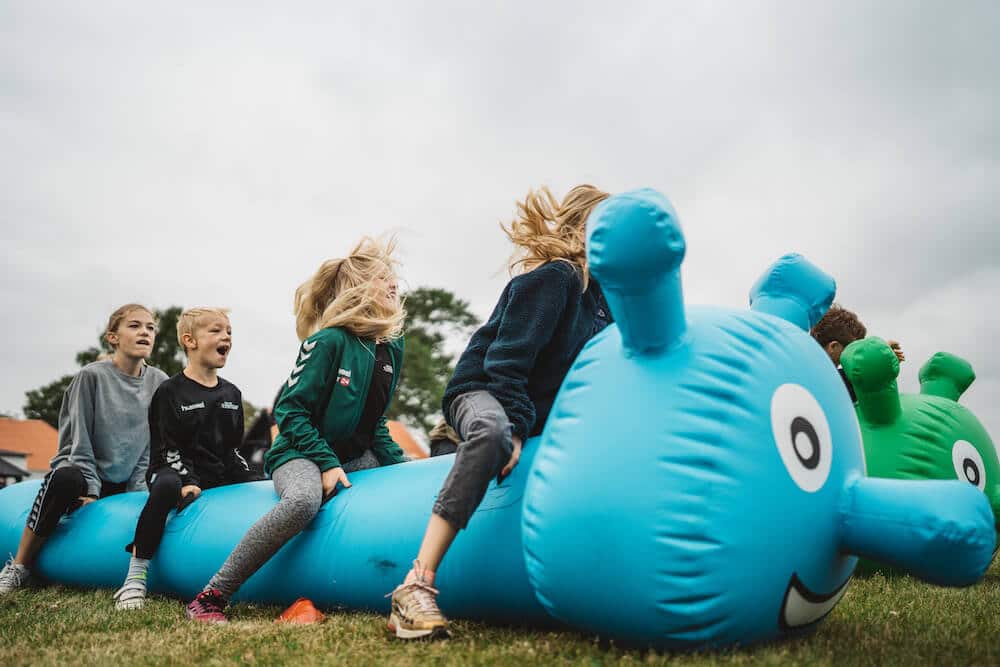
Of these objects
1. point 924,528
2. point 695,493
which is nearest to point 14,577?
point 695,493

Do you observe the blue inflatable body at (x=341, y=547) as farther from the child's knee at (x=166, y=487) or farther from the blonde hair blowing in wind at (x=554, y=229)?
the blonde hair blowing in wind at (x=554, y=229)

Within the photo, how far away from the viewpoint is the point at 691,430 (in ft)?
6.52

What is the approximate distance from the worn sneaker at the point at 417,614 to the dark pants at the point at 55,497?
2.61 metres

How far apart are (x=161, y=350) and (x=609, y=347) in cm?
2483

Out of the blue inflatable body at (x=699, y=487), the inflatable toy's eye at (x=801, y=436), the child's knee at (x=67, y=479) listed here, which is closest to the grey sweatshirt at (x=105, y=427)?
the child's knee at (x=67, y=479)

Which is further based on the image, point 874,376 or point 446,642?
point 874,376

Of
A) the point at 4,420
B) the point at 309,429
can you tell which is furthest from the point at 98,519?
the point at 4,420

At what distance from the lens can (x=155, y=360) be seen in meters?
24.6

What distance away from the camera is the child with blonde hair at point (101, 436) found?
423 cm

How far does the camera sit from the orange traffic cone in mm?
2855

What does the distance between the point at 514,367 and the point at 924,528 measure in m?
1.23

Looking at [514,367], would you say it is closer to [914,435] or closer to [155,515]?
[155,515]

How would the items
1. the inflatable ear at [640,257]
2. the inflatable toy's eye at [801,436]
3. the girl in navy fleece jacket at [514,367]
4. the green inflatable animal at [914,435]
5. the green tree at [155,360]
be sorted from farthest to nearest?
the green tree at [155,360]
the green inflatable animal at [914,435]
the girl in navy fleece jacket at [514,367]
the inflatable toy's eye at [801,436]
the inflatable ear at [640,257]

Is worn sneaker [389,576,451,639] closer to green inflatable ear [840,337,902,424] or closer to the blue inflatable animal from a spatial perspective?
the blue inflatable animal
